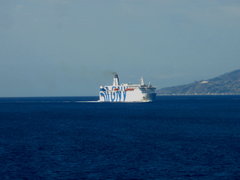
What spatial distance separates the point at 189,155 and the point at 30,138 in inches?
1029

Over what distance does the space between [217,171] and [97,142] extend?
2268cm

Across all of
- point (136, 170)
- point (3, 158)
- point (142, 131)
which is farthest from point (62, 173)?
point (142, 131)

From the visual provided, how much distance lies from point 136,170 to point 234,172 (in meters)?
8.22

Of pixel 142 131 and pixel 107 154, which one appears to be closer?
pixel 107 154

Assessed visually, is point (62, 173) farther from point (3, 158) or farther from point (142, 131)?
point (142, 131)

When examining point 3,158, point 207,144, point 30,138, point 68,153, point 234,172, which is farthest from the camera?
point 30,138

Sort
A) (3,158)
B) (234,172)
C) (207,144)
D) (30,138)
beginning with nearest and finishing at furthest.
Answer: (234,172), (3,158), (207,144), (30,138)

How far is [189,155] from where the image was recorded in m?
47.0

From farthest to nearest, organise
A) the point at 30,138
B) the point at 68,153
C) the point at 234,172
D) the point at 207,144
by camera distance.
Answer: the point at 30,138 → the point at 207,144 → the point at 68,153 → the point at 234,172

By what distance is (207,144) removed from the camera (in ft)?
183

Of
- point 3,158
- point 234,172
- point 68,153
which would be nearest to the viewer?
point 234,172

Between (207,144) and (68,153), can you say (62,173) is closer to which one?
(68,153)

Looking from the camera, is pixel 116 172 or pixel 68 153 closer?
pixel 116 172

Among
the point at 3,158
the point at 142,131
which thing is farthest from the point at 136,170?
the point at 142,131
